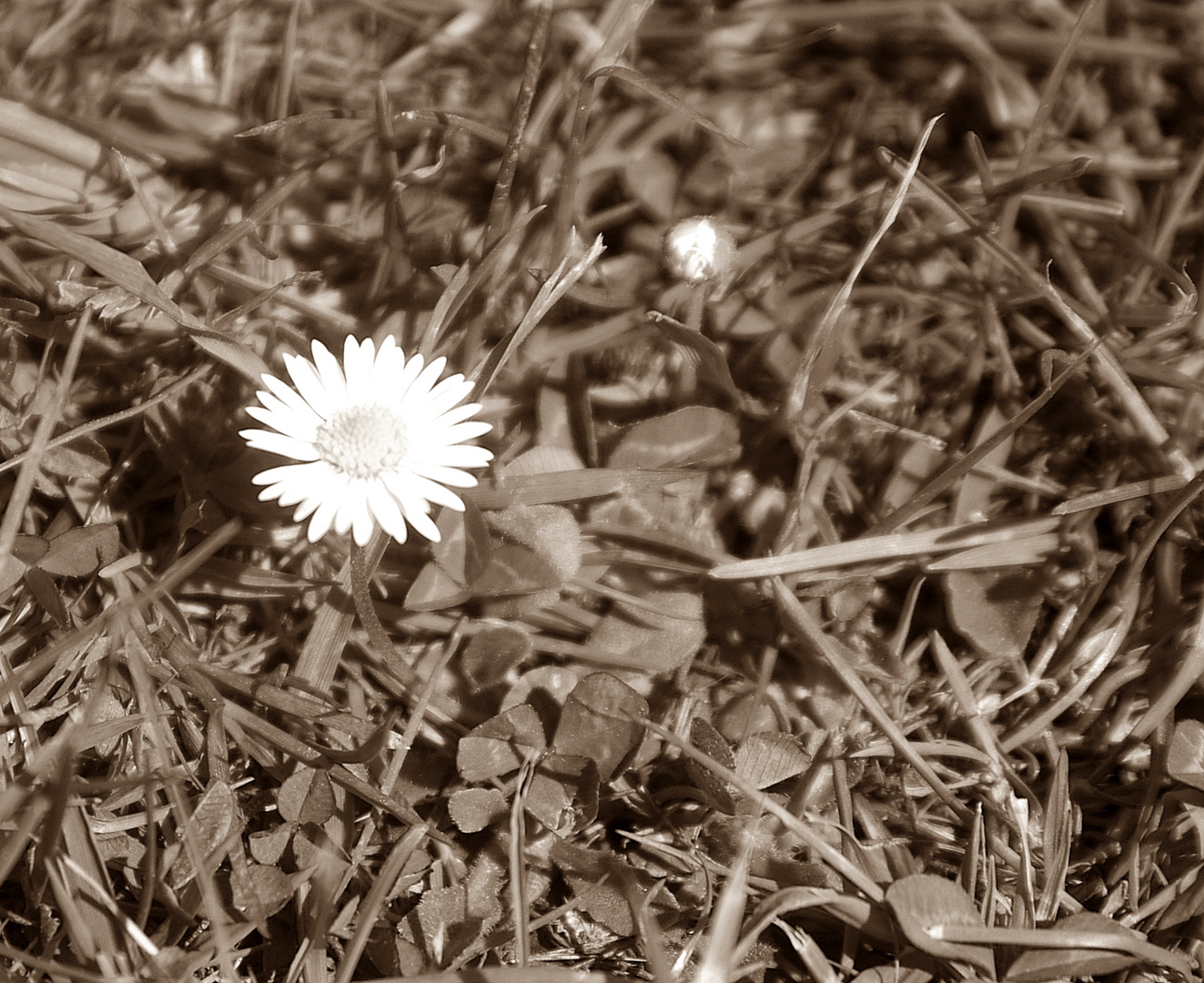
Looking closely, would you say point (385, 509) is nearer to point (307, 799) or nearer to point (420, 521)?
point (420, 521)

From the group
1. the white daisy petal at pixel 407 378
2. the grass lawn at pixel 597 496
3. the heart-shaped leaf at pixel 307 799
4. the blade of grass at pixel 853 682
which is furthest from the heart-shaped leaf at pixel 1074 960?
the white daisy petal at pixel 407 378

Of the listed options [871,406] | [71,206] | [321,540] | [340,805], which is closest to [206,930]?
[340,805]

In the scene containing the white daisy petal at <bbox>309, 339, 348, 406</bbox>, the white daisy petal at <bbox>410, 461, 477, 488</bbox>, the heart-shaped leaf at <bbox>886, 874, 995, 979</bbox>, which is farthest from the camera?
the white daisy petal at <bbox>309, 339, 348, 406</bbox>

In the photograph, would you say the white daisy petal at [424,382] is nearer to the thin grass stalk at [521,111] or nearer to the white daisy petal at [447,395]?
the white daisy petal at [447,395]

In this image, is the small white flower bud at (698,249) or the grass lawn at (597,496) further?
the small white flower bud at (698,249)

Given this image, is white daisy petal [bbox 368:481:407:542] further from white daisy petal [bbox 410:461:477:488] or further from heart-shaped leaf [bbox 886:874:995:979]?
heart-shaped leaf [bbox 886:874:995:979]

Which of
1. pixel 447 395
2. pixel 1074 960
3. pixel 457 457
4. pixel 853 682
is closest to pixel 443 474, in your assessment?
pixel 457 457

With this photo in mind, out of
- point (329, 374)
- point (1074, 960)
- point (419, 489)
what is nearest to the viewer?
point (1074, 960)

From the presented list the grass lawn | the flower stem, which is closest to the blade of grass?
the grass lawn
